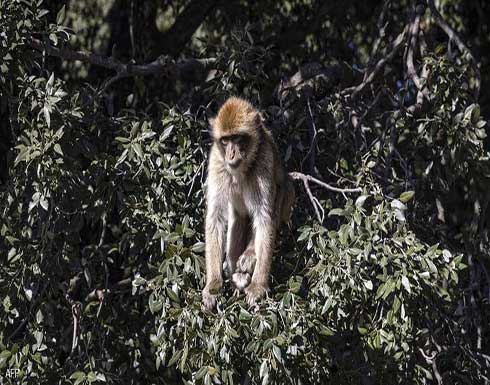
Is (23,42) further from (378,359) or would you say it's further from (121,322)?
(378,359)

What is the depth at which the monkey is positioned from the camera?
5531 mm

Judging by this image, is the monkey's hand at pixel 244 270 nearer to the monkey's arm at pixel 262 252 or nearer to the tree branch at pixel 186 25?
the monkey's arm at pixel 262 252

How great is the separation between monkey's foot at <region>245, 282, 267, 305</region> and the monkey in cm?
16

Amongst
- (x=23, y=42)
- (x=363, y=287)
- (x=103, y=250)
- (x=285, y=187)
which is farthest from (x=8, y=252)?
(x=363, y=287)

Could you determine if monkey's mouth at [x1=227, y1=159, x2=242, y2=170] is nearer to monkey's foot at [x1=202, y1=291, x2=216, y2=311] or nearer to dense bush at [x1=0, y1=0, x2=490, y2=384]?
dense bush at [x1=0, y1=0, x2=490, y2=384]

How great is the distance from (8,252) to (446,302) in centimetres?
257

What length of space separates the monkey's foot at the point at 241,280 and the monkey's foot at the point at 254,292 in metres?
0.15

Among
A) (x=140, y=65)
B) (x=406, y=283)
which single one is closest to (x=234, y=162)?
(x=406, y=283)

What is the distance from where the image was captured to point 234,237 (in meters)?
5.90

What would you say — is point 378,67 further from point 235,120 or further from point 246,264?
point 246,264

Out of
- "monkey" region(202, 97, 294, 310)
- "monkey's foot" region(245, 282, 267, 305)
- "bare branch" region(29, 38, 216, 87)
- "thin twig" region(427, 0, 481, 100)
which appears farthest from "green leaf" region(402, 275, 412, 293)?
"bare branch" region(29, 38, 216, 87)

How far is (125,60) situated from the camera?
7945mm

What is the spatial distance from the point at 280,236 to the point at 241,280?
1.60 feet

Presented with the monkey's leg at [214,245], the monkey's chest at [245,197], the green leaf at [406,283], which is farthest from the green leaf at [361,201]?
the monkey's leg at [214,245]
